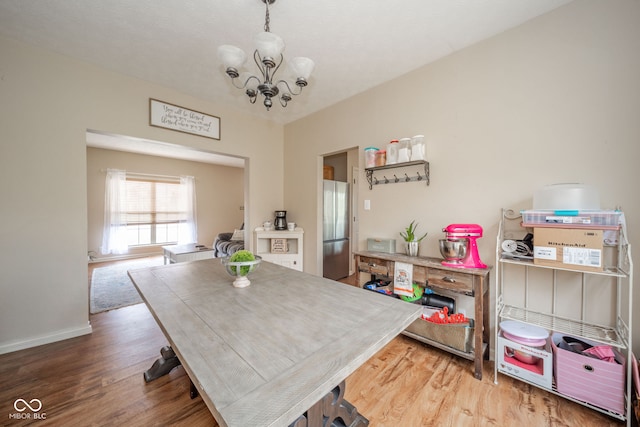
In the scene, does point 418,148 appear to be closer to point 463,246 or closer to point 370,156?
point 370,156

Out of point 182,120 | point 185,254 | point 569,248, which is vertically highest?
point 182,120

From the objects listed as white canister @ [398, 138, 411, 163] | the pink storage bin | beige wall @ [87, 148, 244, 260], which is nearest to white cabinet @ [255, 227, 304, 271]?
white canister @ [398, 138, 411, 163]

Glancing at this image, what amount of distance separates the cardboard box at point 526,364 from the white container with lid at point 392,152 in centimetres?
162

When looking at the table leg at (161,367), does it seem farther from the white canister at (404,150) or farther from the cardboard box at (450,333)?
the white canister at (404,150)

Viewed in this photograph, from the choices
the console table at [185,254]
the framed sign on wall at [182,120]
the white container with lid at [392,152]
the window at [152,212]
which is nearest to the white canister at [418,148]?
the white container with lid at [392,152]

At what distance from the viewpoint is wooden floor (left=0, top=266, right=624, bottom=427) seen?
1.37 m

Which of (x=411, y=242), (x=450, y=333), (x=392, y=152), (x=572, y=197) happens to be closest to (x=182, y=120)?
(x=392, y=152)

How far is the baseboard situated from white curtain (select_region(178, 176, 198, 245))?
422 centimetres

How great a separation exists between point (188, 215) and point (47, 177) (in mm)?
4361

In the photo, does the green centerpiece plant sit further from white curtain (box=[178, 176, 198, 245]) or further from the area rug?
white curtain (box=[178, 176, 198, 245])

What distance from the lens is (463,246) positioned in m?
1.85

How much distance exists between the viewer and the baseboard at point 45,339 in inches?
78.4

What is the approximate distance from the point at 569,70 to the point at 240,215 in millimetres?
7106

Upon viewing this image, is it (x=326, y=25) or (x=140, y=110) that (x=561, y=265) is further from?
(x=140, y=110)
